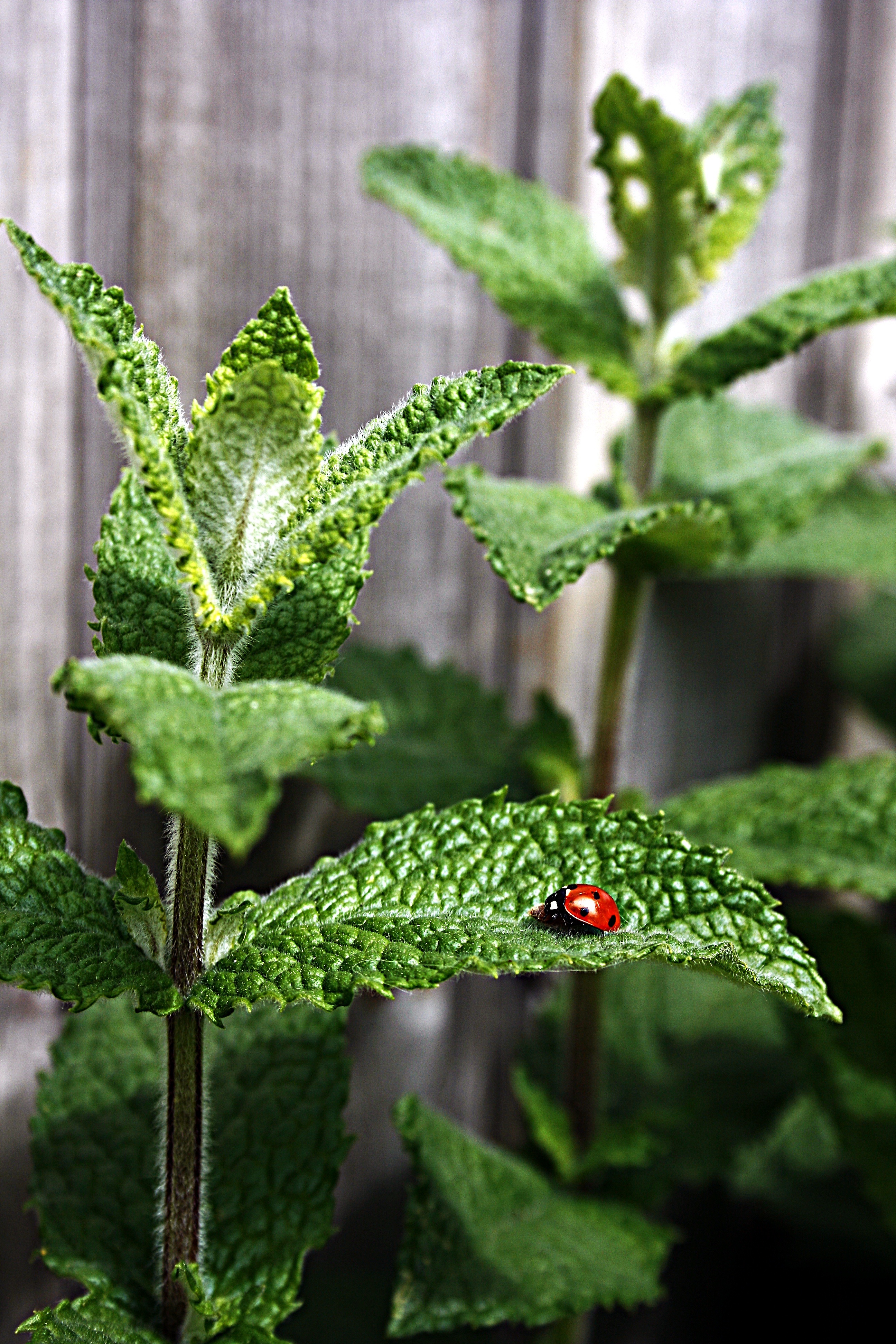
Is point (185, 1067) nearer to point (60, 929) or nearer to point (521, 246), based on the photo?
point (60, 929)

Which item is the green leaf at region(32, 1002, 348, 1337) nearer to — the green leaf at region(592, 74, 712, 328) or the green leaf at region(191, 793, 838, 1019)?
the green leaf at region(191, 793, 838, 1019)

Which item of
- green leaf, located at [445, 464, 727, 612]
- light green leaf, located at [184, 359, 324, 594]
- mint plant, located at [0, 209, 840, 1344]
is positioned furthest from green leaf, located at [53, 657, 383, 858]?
green leaf, located at [445, 464, 727, 612]

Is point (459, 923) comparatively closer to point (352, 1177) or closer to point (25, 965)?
point (25, 965)

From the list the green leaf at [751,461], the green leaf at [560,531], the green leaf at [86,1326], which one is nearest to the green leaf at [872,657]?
the green leaf at [751,461]

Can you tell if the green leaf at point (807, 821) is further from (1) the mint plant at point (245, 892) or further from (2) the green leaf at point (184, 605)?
(2) the green leaf at point (184, 605)

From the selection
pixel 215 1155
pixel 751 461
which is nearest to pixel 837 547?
pixel 751 461

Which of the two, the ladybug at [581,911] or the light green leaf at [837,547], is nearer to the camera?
the ladybug at [581,911]
